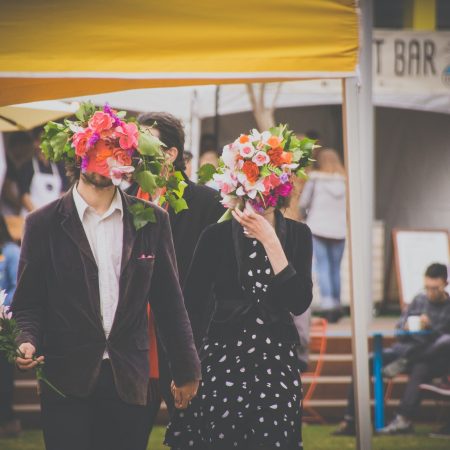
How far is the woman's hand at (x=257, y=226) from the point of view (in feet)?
16.5

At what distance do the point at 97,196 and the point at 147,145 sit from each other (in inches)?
14.8

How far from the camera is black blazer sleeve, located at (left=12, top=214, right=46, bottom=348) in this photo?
14.6 ft

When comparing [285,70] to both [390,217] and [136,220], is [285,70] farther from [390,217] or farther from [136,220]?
[390,217]

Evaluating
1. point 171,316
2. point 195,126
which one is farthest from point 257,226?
point 195,126

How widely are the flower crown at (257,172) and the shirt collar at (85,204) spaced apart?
709mm

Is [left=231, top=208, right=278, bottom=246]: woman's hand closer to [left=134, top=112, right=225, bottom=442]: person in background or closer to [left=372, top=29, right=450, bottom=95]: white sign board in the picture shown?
[left=134, top=112, right=225, bottom=442]: person in background

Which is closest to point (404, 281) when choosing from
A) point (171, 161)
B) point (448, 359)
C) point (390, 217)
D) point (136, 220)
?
point (390, 217)

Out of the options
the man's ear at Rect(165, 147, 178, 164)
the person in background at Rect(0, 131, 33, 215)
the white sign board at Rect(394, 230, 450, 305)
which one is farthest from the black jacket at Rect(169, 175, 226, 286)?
the white sign board at Rect(394, 230, 450, 305)

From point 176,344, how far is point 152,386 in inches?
20.9

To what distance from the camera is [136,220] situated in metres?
4.59

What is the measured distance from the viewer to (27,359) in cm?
428

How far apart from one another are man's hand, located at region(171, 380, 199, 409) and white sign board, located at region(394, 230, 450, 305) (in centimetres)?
756

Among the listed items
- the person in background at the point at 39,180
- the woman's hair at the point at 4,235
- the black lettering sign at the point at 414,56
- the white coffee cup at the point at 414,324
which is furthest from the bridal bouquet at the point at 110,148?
the black lettering sign at the point at 414,56

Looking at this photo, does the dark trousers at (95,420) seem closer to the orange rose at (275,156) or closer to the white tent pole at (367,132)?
the orange rose at (275,156)
